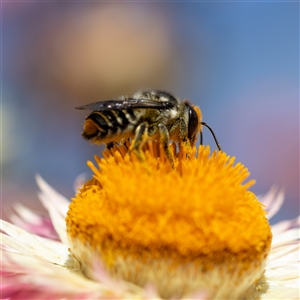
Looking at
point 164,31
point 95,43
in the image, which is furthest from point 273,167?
point 95,43

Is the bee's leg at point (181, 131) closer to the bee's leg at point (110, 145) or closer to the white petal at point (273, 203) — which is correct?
the bee's leg at point (110, 145)

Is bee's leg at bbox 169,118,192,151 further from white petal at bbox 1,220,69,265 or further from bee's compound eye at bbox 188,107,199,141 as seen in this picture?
white petal at bbox 1,220,69,265

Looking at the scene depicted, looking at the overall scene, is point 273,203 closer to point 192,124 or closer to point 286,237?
point 286,237

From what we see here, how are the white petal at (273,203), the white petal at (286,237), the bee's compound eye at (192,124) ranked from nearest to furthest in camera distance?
the bee's compound eye at (192,124) < the white petal at (286,237) < the white petal at (273,203)

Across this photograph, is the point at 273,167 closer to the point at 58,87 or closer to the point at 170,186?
the point at 58,87

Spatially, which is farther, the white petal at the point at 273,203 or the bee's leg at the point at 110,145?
the white petal at the point at 273,203

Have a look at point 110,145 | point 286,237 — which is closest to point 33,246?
point 110,145

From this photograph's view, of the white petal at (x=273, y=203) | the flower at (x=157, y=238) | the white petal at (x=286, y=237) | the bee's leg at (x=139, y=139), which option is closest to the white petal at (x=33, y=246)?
the flower at (x=157, y=238)
